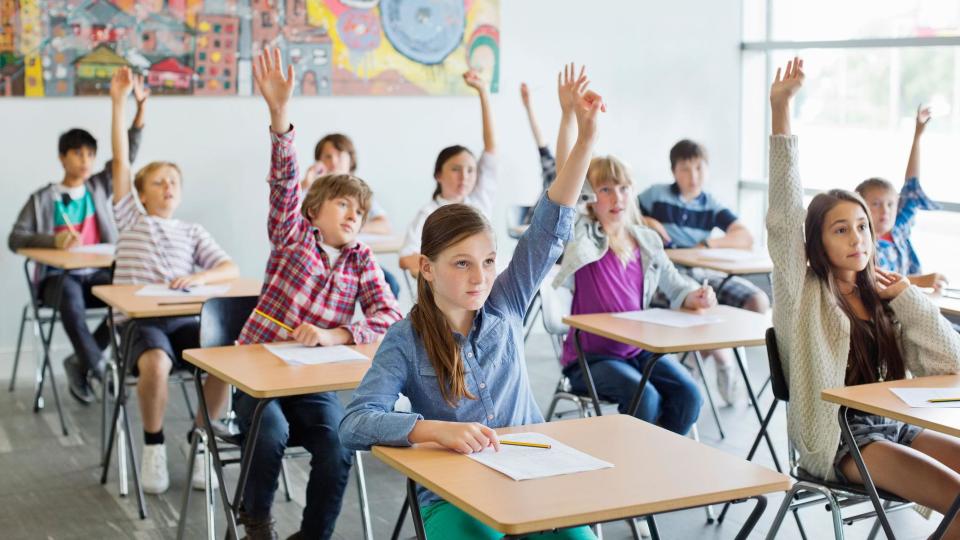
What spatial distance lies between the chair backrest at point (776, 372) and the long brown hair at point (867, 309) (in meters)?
0.17

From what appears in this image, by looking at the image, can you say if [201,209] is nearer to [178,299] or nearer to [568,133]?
[178,299]

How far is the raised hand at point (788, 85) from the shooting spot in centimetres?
296

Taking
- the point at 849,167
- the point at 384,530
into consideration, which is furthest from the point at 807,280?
the point at 849,167

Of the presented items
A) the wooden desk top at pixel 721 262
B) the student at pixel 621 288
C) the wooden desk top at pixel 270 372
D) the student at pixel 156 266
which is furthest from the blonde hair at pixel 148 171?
the wooden desk top at pixel 721 262

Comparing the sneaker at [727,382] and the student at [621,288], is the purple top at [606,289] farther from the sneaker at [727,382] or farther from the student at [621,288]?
the sneaker at [727,382]

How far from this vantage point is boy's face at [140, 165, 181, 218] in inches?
177

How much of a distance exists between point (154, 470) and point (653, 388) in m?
1.75

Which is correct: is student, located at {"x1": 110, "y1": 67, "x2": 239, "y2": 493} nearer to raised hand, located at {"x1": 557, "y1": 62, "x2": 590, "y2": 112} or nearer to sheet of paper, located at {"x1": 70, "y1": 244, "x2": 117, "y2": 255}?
sheet of paper, located at {"x1": 70, "y1": 244, "x2": 117, "y2": 255}

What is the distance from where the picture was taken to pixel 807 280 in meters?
2.95

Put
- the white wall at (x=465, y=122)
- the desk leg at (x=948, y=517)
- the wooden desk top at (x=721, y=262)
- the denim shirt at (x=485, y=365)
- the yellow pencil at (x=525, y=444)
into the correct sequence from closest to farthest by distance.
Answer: the yellow pencil at (x=525, y=444) → the denim shirt at (x=485, y=365) → the desk leg at (x=948, y=517) → the wooden desk top at (x=721, y=262) → the white wall at (x=465, y=122)

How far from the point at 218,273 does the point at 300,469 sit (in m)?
0.80

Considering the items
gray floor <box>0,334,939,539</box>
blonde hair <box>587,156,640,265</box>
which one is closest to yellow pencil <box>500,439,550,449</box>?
gray floor <box>0,334,939,539</box>

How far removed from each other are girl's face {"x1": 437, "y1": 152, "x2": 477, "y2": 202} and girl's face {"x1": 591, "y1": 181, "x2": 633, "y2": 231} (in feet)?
4.79

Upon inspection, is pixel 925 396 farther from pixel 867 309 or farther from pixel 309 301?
pixel 309 301
